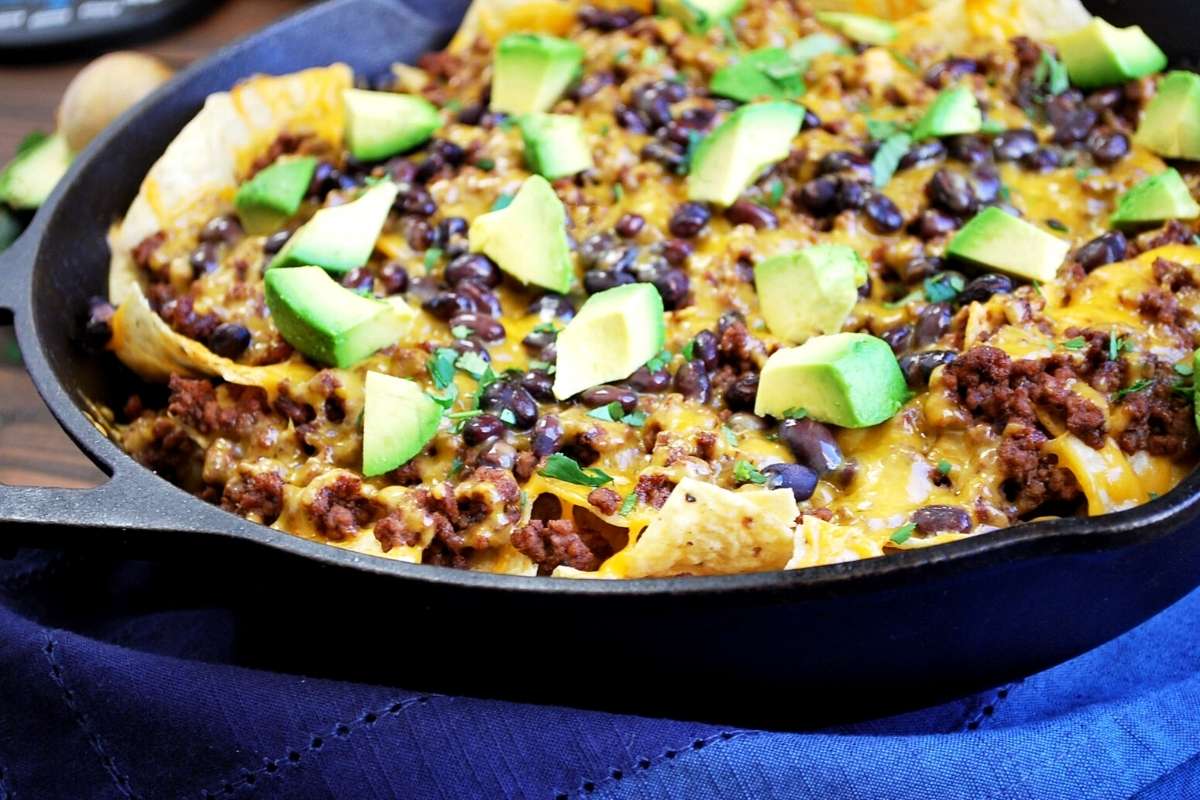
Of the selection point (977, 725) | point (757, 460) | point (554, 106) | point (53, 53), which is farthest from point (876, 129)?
point (53, 53)

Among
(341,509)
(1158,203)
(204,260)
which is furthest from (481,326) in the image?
(1158,203)

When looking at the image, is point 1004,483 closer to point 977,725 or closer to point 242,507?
point 977,725

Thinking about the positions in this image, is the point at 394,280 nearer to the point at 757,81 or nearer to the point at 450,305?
the point at 450,305

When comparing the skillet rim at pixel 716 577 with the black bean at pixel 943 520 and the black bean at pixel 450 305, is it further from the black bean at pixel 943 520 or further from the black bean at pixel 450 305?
the black bean at pixel 450 305

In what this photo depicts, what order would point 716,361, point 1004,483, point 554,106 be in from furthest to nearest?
point 554,106
point 716,361
point 1004,483

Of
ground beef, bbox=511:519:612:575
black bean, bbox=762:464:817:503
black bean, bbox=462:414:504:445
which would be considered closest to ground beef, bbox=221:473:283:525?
black bean, bbox=462:414:504:445

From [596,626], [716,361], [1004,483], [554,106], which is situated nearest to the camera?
[596,626]

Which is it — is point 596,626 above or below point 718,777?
above
